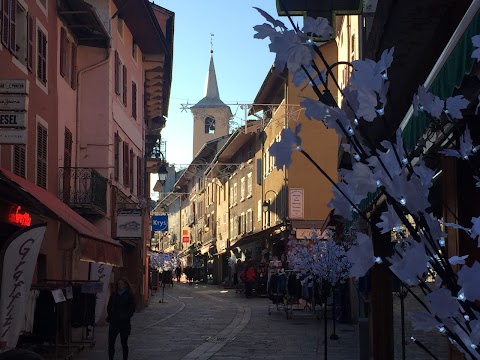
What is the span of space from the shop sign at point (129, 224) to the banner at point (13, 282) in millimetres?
14208

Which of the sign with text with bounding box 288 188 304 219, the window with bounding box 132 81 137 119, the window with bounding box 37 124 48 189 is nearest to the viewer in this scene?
the window with bounding box 37 124 48 189

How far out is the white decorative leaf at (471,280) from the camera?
255 centimetres

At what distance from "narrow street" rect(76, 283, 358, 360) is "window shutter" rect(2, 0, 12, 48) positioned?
6.00 meters

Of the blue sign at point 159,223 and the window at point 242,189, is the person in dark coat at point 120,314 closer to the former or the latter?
the blue sign at point 159,223

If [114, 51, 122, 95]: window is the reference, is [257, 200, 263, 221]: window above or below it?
below

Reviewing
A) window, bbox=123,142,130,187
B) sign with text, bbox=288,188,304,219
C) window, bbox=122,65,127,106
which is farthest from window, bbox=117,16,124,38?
sign with text, bbox=288,188,304,219

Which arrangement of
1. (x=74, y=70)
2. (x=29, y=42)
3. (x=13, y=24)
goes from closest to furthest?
(x=13, y=24) → (x=29, y=42) → (x=74, y=70)

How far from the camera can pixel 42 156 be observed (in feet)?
63.8

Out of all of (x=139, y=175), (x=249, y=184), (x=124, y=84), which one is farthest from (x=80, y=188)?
(x=249, y=184)

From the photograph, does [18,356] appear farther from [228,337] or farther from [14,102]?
→ [228,337]

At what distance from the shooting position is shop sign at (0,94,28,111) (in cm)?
1280

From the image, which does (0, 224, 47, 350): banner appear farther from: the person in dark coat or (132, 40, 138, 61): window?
(132, 40, 138, 61): window

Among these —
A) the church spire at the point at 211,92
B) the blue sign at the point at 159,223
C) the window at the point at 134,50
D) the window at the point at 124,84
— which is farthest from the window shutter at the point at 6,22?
the church spire at the point at 211,92

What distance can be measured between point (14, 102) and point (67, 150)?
10.1 meters
